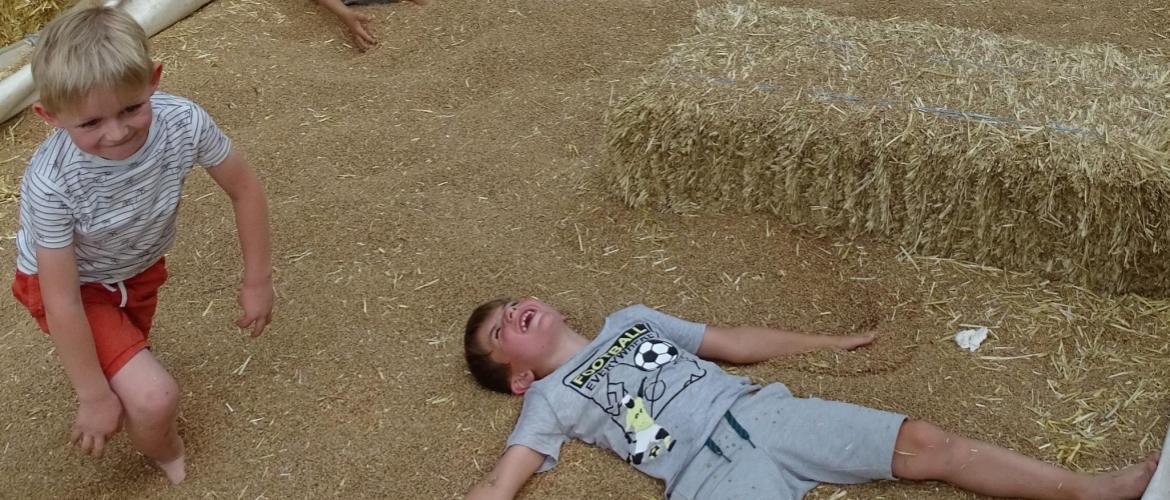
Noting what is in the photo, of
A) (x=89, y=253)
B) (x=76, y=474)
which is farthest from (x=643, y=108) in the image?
(x=76, y=474)

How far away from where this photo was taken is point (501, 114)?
5.04 metres

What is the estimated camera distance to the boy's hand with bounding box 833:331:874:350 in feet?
11.4

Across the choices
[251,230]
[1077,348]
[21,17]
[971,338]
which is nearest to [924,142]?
[971,338]

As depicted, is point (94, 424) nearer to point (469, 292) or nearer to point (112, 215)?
point (112, 215)

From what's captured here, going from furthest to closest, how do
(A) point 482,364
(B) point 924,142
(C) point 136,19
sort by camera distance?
(C) point 136,19 < (B) point 924,142 < (A) point 482,364

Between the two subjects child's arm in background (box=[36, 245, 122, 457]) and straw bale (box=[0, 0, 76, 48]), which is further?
straw bale (box=[0, 0, 76, 48])

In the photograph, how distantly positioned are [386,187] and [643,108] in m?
1.21

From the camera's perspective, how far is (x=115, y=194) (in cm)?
287

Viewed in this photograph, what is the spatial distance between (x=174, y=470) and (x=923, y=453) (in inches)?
89.1

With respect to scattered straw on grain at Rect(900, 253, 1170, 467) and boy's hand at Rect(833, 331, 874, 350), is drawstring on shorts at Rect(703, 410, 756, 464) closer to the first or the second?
boy's hand at Rect(833, 331, 874, 350)

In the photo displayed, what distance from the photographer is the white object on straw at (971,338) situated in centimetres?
351

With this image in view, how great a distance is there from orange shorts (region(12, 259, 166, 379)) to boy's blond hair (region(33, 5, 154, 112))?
65cm

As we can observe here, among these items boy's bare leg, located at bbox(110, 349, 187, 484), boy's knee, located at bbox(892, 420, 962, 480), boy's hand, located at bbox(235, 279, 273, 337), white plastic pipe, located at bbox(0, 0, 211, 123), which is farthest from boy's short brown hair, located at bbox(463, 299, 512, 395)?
white plastic pipe, located at bbox(0, 0, 211, 123)

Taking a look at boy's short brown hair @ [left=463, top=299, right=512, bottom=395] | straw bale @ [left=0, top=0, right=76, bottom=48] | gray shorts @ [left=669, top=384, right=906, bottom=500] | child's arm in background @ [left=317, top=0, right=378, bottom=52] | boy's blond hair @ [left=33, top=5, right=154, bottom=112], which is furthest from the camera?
straw bale @ [left=0, top=0, right=76, bottom=48]
